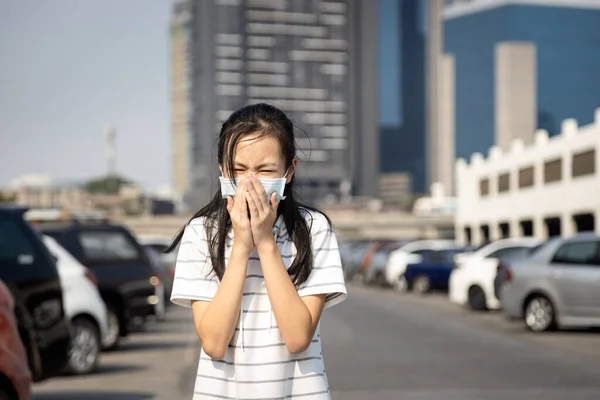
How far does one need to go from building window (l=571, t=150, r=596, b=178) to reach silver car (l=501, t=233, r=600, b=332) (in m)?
43.8

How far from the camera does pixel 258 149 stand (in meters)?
3.40

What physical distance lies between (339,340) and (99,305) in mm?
6351

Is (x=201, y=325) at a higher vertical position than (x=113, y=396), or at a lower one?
higher

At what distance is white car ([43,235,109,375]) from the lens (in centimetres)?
1292

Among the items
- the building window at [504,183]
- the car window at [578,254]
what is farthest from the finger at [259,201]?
the building window at [504,183]

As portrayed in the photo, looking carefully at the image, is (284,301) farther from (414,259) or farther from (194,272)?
(414,259)

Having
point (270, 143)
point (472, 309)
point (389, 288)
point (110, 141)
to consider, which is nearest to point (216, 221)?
point (270, 143)

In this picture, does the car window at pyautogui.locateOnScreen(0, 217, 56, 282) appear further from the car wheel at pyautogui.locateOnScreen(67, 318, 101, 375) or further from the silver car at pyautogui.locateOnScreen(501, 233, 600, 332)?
the silver car at pyautogui.locateOnScreen(501, 233, 600, 332)

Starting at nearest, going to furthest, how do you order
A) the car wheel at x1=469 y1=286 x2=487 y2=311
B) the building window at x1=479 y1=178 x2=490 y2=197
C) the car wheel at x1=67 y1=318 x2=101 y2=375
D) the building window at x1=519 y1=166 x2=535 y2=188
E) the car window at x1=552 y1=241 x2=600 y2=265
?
the car wheel at x1=67 y1=318 x2=101 y2=375
the car window at x1=552 y1=241 x2=600 y2=265
the car wheel at x1=469 y1=286 x2=487 y2=311
the building window at x1=519 y1=166 x2=535 y2=188
the building window at x1=479 y1=178 x2=490 y2=197

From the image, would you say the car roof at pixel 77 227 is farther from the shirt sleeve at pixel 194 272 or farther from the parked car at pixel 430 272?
the parked car at pixel 430 272

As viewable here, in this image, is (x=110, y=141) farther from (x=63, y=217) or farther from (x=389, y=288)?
(x=63, y=217)

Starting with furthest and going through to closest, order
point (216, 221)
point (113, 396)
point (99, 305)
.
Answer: point (99, 305), point (113, 396), point (216, 221)

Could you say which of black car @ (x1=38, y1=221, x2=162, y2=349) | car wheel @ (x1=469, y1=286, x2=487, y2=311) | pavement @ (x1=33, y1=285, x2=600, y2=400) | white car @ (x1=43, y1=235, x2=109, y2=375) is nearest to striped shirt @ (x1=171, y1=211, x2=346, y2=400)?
pavement @ (x1=33, y1=285, x2=600, y2=400)

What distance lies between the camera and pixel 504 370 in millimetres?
13852
